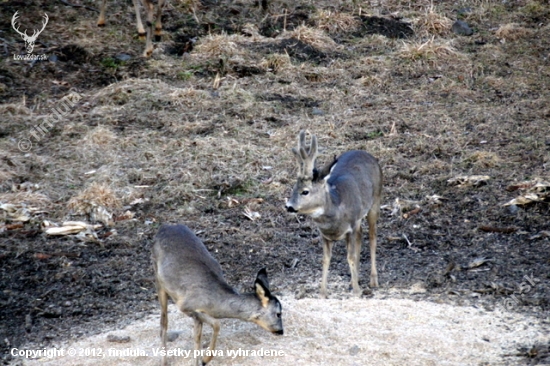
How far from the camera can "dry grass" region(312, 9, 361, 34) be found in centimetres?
1555

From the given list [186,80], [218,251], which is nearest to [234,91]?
[186,80]

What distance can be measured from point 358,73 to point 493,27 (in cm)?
351

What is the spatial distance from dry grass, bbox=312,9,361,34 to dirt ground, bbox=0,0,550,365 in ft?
0.13

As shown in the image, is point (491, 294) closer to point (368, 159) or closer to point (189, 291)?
point (368, 159)

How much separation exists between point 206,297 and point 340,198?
6.25ft

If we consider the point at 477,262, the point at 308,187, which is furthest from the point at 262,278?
the point at 477,262

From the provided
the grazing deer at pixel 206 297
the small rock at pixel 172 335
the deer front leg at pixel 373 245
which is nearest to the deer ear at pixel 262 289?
the grazing deer at pixel 206 297

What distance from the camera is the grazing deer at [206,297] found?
6.18 meters

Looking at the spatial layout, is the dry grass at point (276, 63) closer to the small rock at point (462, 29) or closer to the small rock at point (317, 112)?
the small rock at point (317, 112)

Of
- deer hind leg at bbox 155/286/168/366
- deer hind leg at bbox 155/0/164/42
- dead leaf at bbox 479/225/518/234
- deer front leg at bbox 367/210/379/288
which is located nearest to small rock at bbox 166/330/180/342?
deer hind leg at bbox 155/286/168/366

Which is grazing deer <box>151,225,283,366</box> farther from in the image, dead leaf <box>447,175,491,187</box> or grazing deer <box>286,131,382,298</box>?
dead leaf <box>447,175,491,187</box>

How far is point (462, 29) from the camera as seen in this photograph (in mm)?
15422

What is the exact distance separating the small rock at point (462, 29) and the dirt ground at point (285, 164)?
15cm

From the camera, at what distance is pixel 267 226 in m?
9.36
